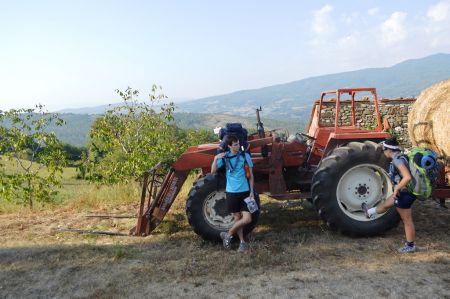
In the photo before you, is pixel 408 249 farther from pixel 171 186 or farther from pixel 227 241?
pixel 171 186

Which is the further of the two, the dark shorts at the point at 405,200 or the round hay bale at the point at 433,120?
the round hay bale at the point at 433,120

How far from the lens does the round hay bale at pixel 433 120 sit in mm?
6398

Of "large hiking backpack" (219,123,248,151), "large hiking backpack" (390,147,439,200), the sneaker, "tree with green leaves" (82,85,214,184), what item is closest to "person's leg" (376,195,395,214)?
the sneaker

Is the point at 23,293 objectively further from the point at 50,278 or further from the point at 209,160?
the point at 209,160

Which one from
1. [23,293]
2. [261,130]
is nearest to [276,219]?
[261,130]

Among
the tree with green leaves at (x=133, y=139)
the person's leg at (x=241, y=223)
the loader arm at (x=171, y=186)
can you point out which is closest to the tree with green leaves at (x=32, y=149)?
the tree with green leaves at (x=133, y=139)

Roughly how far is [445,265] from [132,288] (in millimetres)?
3336

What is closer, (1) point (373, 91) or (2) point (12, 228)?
(1) point (373, 91)

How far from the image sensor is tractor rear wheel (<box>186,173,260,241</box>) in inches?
218

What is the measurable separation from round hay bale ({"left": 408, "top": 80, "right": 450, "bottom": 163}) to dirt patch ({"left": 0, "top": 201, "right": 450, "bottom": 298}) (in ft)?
3.79

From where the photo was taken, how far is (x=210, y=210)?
5680mm

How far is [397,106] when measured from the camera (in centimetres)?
1506

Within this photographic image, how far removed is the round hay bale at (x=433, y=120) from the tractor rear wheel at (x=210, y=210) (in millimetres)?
3123

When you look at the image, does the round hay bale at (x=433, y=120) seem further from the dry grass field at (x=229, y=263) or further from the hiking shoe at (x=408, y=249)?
the hiking shoe at (x=408, y=249)
